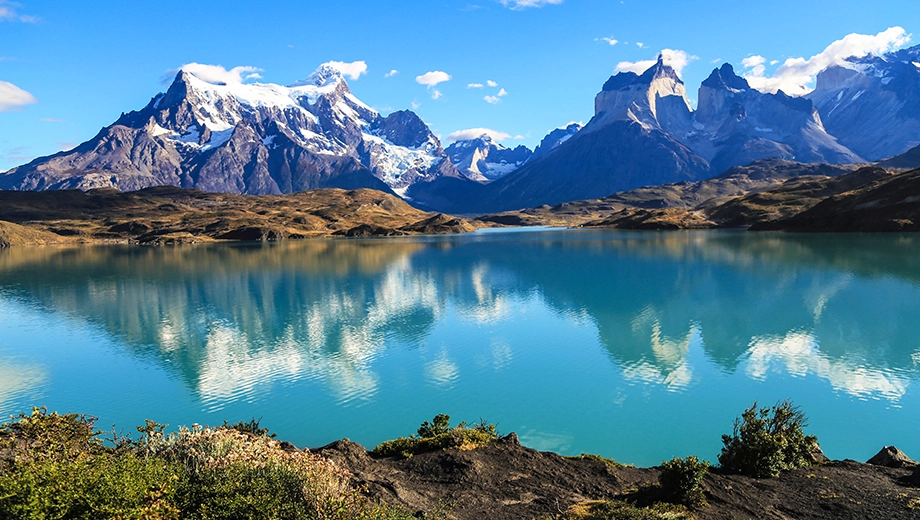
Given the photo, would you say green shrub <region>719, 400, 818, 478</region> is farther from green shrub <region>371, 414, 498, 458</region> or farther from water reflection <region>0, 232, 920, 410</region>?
water reflection <region>0, 232, 920, 410</region>

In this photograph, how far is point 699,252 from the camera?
128 metres

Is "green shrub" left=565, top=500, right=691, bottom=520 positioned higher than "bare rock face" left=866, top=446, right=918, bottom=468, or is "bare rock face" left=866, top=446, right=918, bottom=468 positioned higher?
"green shrub" left=565, top=500, right=691, bottom=520

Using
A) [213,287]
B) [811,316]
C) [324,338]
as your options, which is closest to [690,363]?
[811,316]

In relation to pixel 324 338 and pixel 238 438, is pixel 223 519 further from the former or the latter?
pixel 324 338

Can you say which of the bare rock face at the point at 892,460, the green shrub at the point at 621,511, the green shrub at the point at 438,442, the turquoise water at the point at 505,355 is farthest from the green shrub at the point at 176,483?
the bare rock face at the point at 892,460

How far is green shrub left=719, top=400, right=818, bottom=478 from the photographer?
18.8m

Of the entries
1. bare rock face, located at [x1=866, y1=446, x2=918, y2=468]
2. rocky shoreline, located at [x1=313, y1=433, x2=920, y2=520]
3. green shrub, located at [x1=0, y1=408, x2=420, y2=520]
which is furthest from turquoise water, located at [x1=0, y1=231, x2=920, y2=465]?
green shrub, located at [x1=0, y1=408, x2=420, y2=520]

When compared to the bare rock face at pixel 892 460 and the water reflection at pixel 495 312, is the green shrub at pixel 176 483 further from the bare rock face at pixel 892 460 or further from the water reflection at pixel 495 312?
the bare rock face at pixel 892 460

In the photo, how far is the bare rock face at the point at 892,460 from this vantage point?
19531 millimetres

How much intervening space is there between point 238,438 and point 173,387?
948 inches

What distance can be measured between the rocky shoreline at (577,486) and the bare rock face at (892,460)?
0.04 meters

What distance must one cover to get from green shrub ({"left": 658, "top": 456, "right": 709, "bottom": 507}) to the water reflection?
18.9 m

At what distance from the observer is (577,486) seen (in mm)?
17953

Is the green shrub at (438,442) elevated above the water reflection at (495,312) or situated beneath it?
elevated above
